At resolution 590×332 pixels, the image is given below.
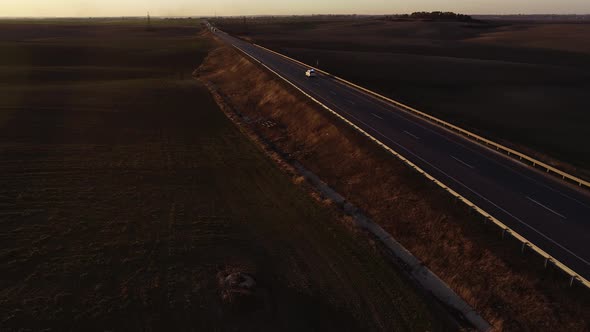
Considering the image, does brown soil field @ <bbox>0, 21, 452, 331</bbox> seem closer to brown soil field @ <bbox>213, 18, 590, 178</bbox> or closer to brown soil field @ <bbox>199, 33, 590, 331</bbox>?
brown soil field @ <bbox>199, 33, 590, 331</bbox>

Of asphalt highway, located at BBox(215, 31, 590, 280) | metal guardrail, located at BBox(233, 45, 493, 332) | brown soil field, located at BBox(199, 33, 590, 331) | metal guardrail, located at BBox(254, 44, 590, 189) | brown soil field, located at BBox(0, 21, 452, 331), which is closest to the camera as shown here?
brown soil field, located at BBox(199, 33, 590, 331)

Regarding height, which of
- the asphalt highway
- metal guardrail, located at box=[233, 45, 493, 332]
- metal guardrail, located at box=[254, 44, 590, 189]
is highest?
metal guardrail, located at box=[254, 44, 590, 189]

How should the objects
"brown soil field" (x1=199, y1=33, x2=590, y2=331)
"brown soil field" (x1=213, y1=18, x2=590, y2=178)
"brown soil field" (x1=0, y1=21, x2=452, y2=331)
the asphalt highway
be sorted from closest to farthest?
"brown soil field" (x1=199, y1=33, x2=590, y2=331) < "brown soil field" (x1=0, y1=21, x2=452, y2=331) < the asphalt highway < "brown soil field" (x1=213, y1=18, x2=590, y2=178)

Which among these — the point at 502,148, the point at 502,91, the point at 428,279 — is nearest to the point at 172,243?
the point at 428,279

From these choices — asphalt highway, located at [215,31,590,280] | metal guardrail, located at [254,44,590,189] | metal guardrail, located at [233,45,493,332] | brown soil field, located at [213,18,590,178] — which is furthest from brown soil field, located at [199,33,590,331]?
brown soil field, located at [213,18,590,178]

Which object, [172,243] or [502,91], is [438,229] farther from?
[502,91]

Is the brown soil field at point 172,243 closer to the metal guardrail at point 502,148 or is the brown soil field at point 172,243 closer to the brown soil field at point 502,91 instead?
the metal guardrail at point 502,148

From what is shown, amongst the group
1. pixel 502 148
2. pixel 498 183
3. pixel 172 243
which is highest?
pixel 502 148

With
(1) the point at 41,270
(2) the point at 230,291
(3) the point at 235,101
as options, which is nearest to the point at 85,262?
(1) the point at 41,270
